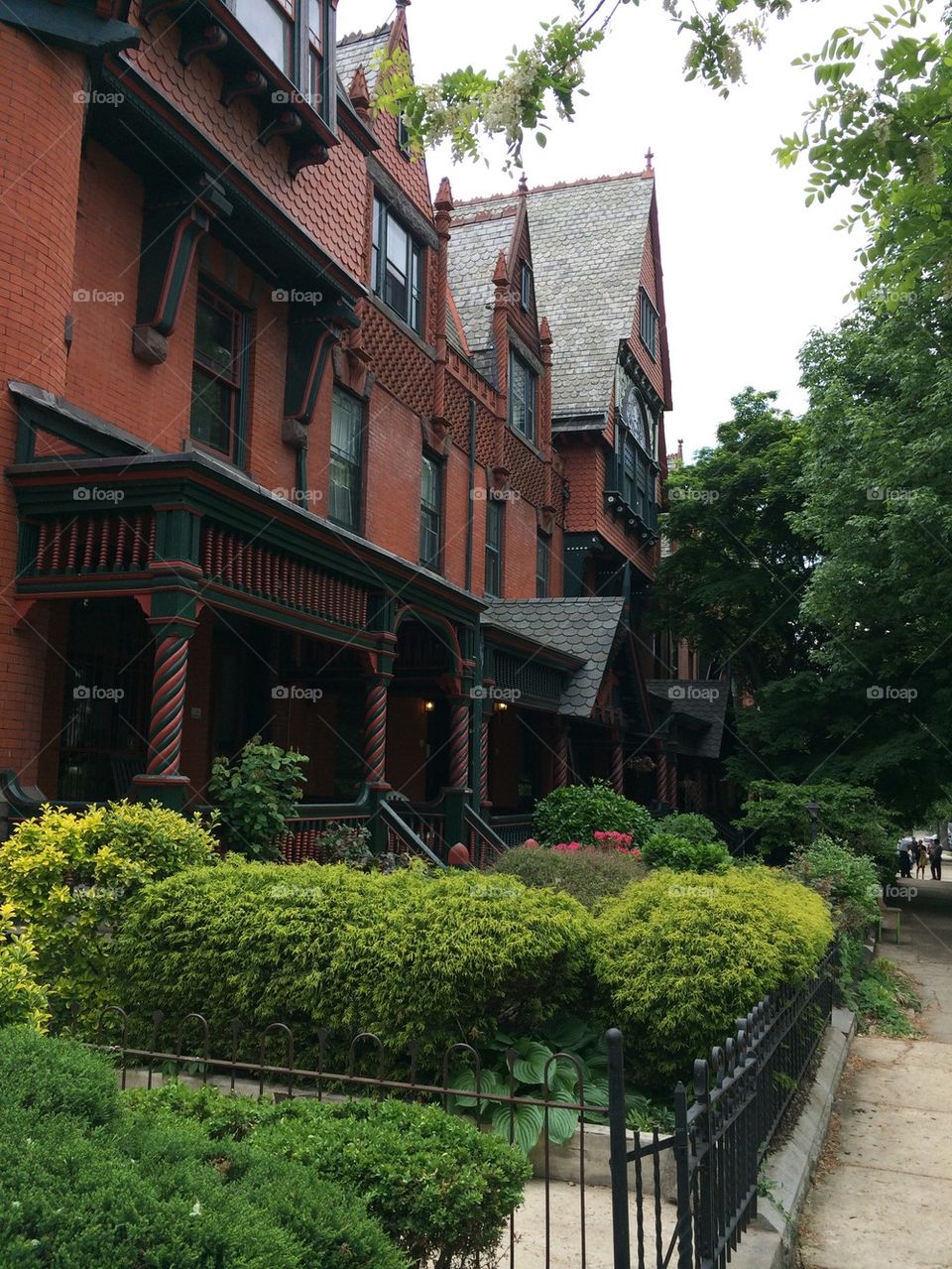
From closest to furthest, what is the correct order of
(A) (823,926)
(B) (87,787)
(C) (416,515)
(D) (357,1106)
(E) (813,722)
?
(D) (357,1106) < (A) (823,926) < (B) (87,787) < (C) (416,515) < (E) (813,722)

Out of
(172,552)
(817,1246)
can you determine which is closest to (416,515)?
(172,552)

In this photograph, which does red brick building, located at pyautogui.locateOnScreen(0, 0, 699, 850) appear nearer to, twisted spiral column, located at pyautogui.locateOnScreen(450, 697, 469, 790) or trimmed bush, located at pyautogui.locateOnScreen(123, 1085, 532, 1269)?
twisted spiral column, located at pyautogui.locateOnScreen(450, 697, 469, 790)

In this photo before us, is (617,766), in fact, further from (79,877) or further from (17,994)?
(17,994)

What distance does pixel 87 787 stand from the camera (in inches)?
436

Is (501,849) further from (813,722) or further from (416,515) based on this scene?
(813,722)

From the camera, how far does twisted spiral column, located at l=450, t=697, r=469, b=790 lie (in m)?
14.7

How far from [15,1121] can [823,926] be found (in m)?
6.62

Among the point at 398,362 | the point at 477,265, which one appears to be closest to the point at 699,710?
the point at 477,265

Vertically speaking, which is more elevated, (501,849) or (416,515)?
(416,515)

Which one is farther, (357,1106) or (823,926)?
(823,926)

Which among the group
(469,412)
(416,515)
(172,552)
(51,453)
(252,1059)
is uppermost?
(469,412)

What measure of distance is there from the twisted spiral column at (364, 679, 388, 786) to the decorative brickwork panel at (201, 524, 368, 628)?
791 mm

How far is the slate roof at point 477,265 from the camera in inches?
909

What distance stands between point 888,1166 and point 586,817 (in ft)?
31.4
